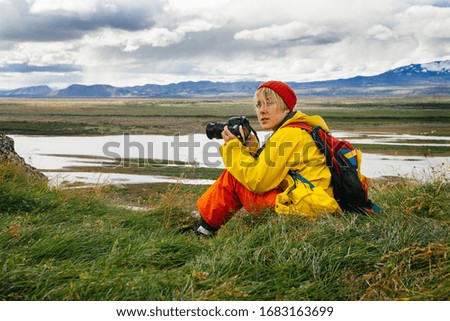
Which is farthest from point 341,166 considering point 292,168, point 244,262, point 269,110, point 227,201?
point 244,262

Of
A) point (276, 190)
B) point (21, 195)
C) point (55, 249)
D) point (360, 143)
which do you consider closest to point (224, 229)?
point (276, 190)

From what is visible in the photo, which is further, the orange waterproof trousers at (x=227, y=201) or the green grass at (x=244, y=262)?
the orange waterproof trousers at (x=227, y=201)

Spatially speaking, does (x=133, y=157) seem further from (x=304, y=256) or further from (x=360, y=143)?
(x=304, y=256)

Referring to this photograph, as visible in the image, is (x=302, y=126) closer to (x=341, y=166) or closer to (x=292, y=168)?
(x=292, y=168)

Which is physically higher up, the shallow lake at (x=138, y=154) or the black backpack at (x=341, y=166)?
the black backpack at (x=341, y=166)

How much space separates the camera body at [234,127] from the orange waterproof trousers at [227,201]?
386 mm

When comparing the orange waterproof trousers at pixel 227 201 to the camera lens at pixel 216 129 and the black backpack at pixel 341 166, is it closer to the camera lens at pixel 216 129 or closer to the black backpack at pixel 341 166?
the camera lens at pixel 216 129

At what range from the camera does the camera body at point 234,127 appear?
4.57m

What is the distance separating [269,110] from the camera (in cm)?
445

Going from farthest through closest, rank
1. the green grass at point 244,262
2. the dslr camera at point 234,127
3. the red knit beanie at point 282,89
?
the dslr camera at point 234,127 → the red knit beanie at point 282,89 → the green grass at point 244,262

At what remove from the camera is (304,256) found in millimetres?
3439

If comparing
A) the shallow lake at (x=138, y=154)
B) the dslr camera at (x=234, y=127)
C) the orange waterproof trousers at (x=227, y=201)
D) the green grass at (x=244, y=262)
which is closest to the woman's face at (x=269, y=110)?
the dslr camera at (x=234, y=127)

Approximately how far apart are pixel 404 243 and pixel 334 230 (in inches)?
20.6
